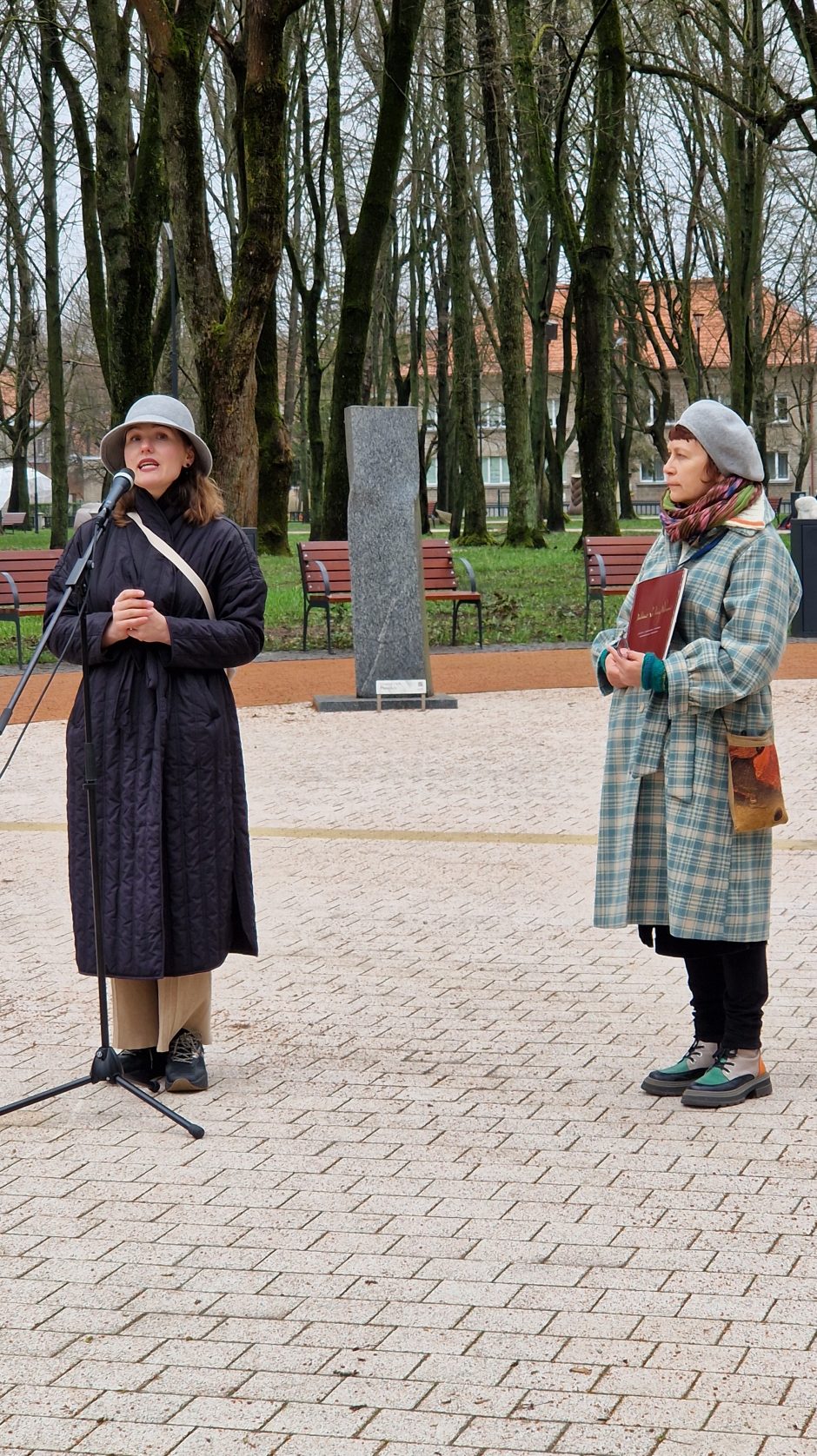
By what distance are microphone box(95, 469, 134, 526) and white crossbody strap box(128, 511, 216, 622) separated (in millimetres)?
163

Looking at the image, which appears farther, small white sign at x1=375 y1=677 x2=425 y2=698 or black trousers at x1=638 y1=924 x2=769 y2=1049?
small white sign at x1=375 y1=677 x2=425 y2=698

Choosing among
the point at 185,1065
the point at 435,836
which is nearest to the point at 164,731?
the point at 185,1065

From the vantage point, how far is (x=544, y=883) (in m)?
7.79

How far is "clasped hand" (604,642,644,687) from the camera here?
4609 mm

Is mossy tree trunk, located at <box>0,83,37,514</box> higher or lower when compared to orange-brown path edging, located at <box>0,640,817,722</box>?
higher

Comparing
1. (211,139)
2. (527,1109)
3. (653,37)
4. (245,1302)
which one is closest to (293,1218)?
(245,1302)

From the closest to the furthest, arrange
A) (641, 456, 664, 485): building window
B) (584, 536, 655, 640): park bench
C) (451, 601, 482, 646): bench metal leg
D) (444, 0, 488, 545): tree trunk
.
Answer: (451, 601, 482, 646): bench metal leg
(584, 536, 655, 640): park bench
(444, 0, 488, 545): tree trunk
(641, 456, 664, 485): building window

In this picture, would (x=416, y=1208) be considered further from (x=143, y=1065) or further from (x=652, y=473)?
(x=652, y=473)

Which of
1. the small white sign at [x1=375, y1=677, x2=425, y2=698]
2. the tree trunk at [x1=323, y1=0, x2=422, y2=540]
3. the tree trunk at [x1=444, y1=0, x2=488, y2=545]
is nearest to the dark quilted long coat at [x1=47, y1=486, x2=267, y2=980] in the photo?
the small white sign at [x1=375, y1=677, x2=425, y2=698]

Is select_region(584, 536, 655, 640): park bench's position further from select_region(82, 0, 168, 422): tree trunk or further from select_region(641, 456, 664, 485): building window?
select_region(641, 456, 664, 485): building window

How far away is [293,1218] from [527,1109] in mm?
936

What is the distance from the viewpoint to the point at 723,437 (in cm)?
462

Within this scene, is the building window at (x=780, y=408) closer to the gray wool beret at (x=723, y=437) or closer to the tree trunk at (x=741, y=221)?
the tree trunk at (x=741, y=221)

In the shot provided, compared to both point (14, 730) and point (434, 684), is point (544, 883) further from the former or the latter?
point (434, 684)
